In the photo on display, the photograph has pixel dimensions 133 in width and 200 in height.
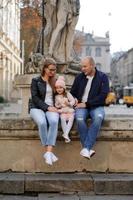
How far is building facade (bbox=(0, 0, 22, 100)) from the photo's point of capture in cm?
5686

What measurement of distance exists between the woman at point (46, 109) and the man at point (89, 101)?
0.42 meters

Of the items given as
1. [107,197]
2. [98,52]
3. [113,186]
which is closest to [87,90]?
[113,186]

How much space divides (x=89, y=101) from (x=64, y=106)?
428 mm

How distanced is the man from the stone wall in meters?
0.29

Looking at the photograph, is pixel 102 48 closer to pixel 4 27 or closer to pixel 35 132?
pixel 4 27

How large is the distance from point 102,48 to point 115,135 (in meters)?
135

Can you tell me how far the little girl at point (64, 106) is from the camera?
7359mm

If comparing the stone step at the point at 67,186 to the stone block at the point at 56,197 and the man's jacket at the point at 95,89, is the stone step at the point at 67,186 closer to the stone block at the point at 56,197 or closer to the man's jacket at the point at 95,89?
the stone block at the point at 56,197

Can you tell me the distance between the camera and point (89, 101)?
25.1ft

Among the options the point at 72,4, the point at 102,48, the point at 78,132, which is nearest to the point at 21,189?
the point at 78,132

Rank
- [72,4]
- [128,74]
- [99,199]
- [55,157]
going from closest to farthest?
[99,199], [55,157], [72,4], [128,74]

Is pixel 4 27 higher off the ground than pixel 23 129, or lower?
higher

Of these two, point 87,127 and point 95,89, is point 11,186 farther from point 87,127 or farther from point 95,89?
point 95,89

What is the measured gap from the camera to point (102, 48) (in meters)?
141
